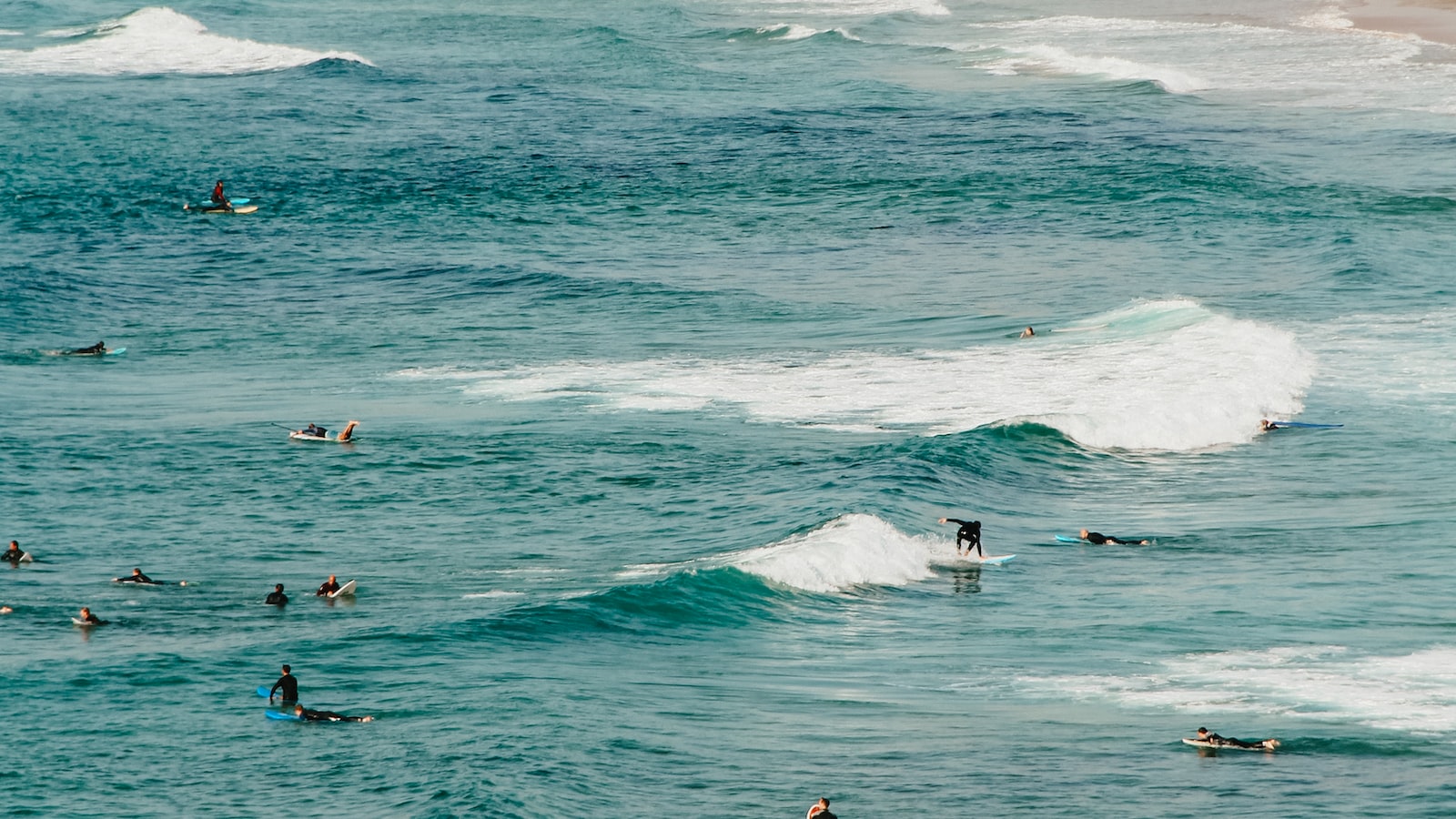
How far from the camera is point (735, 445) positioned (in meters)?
40.7

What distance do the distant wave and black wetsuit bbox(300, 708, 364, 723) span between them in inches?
2953

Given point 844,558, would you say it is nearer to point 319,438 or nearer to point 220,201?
point 319,438

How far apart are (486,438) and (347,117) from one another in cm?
4469

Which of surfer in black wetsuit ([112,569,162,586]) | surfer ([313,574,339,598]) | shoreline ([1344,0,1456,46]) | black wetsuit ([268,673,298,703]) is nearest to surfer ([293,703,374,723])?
black wetsuit ([268,673,298,703])

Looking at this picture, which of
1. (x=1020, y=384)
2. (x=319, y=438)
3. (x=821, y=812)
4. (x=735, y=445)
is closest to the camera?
(x=821, y=812)

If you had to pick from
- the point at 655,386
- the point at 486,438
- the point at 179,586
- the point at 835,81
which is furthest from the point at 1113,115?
the point at 179,586

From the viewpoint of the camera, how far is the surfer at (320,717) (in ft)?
83.9

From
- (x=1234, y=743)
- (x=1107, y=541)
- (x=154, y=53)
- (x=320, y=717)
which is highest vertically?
(x=154, y=53)

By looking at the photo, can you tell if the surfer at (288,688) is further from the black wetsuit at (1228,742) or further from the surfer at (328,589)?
the black wetsuit at (1228,742)

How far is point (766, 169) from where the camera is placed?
70312 mm

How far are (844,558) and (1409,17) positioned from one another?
3380 inches

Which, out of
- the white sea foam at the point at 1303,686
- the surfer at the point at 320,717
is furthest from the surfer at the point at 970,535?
the surfer at the point at 320,717

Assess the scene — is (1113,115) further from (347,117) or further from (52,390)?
(52,390)

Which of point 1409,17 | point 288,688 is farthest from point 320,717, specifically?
point 1409,17
